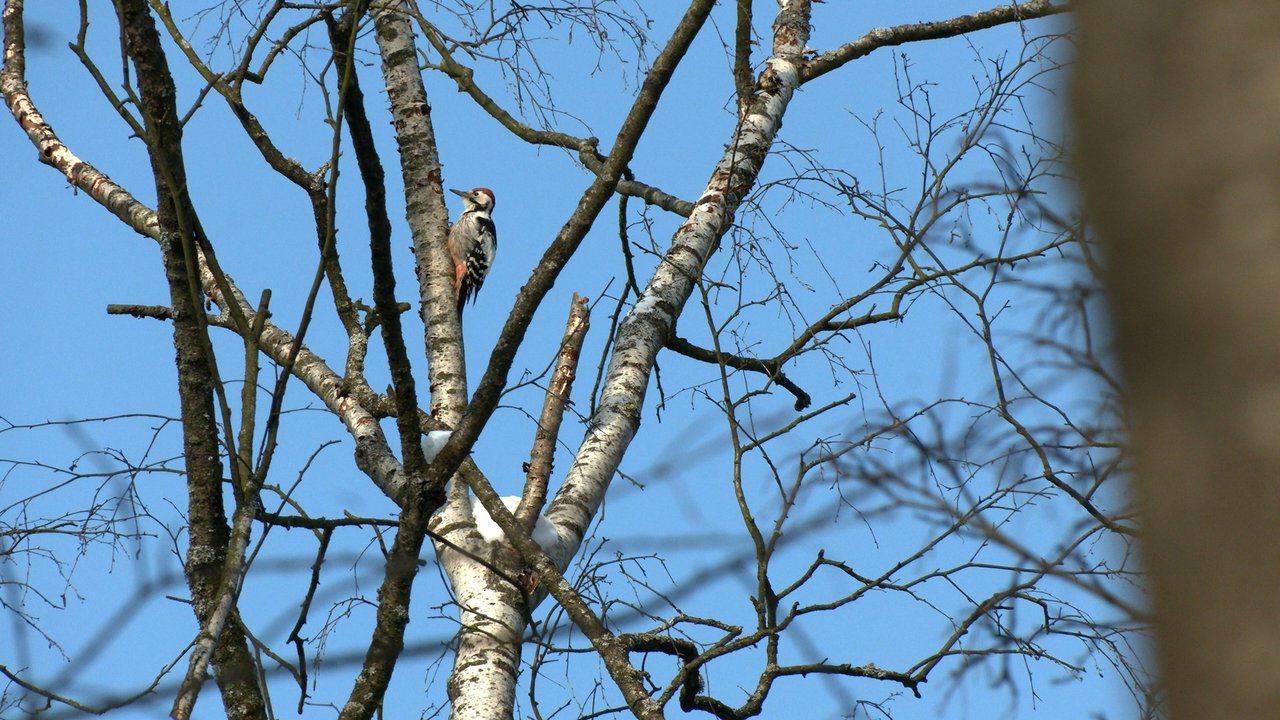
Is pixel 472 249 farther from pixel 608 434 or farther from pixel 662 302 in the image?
pixel 608 434

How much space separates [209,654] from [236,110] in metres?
1.88

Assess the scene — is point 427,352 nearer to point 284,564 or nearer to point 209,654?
point 284,564

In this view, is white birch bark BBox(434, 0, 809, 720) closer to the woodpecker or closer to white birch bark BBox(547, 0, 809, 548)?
white birch bark BBox(547, 0, 809, 548)

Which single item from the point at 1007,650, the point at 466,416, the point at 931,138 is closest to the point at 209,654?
the point at 466,416

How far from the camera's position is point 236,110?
11.4ft

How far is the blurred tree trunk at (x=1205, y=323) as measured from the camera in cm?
59

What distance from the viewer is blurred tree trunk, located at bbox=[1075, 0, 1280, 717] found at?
593 mm

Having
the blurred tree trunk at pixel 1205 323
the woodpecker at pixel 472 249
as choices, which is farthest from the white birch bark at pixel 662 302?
the woodpecker at pixel 472 249

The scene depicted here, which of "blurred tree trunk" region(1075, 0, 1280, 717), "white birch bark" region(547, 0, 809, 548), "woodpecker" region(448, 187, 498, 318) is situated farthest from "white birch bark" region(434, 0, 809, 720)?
"woodpecker" region(448, 187, 498, 318)

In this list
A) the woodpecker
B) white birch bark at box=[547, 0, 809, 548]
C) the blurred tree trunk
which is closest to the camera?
the blurred tree trunk

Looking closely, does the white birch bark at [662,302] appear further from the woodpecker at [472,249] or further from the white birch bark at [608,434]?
the woodpecker at [472,249]

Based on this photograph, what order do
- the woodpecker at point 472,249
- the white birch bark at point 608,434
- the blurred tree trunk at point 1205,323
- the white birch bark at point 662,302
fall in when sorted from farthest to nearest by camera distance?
the woodpecker at point 472,249, the white birch bark at point 662,302, the white birch bark at point 608,434, the blurred tree trunk at point 1205,323

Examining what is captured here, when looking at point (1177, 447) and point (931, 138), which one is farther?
point (931, 138)

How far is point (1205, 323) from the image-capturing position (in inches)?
24.3
